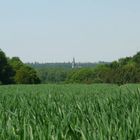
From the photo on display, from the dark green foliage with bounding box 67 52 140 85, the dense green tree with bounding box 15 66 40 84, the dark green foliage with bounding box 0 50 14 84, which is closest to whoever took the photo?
the dark green foliage with bounding box 0 50 14 84

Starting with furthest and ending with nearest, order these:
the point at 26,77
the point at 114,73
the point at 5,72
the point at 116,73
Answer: the point at 114,73, the point at 116,73, the point at 26,77, the point at 5,72

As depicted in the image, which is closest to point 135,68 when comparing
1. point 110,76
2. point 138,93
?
point 110,76

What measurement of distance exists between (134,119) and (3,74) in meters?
69.9

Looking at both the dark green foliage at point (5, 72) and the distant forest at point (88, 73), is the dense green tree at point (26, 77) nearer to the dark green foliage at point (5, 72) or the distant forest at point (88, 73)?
the distant forest at point (88, 73)

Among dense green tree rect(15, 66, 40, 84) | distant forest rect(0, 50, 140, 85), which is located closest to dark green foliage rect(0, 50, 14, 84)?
distant forest rect(0, 50, 140, 85)

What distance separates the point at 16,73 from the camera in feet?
273

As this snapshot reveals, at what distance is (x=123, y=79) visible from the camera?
258 ft

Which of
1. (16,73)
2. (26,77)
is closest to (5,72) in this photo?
(26,77)

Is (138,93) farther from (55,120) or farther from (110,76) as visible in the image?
(110,76)

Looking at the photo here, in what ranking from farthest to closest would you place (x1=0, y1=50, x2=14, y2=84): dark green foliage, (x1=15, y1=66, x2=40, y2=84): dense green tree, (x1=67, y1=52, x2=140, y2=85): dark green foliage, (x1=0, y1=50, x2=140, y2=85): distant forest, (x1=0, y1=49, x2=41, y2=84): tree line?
(x1=15, y1=66, x2=40, y2=84): dense green tree < (x1=67, y1=52, x2=140, y2=85): dark green foliage < (x1=0, y1=50, x2=140, y2=85): distant forest < (x1=0, y1=49, x2=41, y2=84): tree line < (x1=0, y1=50, x2=14, y2=84): dark green foliage

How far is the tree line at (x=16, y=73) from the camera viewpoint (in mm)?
73375

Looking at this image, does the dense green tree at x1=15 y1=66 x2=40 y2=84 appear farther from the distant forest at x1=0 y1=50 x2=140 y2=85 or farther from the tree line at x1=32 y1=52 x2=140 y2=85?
the tree line at x1=32 y1=52 x2=140 y2=85

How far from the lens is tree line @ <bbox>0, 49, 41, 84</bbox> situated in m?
73.4

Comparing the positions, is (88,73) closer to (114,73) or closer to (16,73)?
(114,73)
